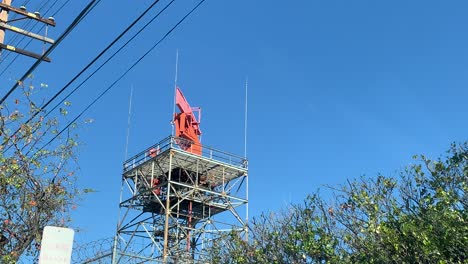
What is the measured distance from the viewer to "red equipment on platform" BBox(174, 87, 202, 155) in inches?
1366

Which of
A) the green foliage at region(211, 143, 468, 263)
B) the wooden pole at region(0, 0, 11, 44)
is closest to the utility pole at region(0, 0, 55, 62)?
the wooden pole at region(0, 0, 11, 44)

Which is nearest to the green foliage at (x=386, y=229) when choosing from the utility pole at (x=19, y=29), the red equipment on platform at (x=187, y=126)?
the utility pole at (x=19, y=29)

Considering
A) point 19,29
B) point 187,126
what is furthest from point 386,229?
point 187,126

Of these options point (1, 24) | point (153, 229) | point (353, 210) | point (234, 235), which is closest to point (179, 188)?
point (153, 229)

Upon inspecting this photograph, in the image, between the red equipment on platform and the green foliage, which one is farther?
the red equipment on platform

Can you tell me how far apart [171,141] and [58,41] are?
20.4 meters

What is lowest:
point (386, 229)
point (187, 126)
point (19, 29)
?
point (386, 229)

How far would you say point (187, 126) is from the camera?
119ft

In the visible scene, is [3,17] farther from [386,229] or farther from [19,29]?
[386,229]

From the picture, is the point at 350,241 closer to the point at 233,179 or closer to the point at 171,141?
the point at 171,141

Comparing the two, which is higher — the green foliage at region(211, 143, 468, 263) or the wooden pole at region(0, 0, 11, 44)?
the wooden pole at region(0, 0, 11, 44)

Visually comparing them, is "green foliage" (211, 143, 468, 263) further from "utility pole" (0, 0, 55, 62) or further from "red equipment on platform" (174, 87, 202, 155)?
"red equipment on platform" (174, 87, 202, 155)

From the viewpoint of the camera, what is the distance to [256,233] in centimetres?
1805

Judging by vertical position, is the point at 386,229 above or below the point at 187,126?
below
